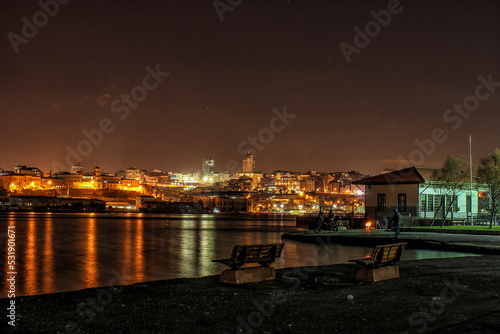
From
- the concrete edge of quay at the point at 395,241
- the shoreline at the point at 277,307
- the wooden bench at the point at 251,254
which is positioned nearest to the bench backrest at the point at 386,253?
the shoreline at the point at 277,307

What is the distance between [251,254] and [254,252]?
12 cm

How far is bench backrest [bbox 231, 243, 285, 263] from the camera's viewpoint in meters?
11.9

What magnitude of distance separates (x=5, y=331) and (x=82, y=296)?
275 cm

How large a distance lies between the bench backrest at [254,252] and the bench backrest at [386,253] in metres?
2.35

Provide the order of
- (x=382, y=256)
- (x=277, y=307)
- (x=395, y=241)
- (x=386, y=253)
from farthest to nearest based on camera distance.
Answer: (x=395, y=241), (x=386, y=253), (x=382, y=256), (x=277, y=307)

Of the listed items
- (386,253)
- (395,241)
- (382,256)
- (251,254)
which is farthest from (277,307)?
(395,241)

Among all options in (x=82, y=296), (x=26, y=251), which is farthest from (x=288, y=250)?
(x=82, y=296)

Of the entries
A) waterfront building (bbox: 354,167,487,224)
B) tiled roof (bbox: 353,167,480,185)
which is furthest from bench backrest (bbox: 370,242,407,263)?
tiled roof (bbox: 353,167,480,185)

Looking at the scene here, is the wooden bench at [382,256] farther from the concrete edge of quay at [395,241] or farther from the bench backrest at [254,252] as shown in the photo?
the concrete edge of quay at [395,241]

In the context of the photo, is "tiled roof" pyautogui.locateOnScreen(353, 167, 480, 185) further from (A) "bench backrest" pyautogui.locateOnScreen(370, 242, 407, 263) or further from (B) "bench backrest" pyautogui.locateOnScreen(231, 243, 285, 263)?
(B) "bench backrest" pyautogui.locateOnScreen(231, 243, 285, 263)

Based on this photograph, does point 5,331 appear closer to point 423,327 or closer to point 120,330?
point 120,330

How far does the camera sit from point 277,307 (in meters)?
9.37

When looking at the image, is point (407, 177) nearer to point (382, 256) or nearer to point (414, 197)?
point (414, 197)

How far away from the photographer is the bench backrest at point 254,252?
1190 centimetres
